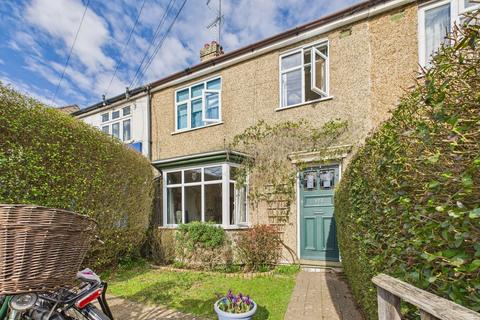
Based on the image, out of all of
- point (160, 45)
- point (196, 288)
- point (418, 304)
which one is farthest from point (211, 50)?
point (418, 304)

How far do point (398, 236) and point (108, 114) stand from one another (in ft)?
44.5

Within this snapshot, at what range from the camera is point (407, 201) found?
1.66 metres

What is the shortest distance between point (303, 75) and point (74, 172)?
633 cm

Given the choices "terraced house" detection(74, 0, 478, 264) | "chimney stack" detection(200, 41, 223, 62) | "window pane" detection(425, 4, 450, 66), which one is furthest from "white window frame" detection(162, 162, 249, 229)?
"window pane" detection(425, 4, 450, 66)

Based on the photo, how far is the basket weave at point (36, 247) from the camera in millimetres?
1434

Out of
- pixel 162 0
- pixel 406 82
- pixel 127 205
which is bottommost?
pixel 127 205

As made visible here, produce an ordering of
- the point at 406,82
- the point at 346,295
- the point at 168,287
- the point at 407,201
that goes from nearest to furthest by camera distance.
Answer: the point at 407,201, the point at 346,295, the point at 168,287, the point at 406,82

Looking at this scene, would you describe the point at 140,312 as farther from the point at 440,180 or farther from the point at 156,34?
the point at 156,34

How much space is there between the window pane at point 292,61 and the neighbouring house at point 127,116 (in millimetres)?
5946

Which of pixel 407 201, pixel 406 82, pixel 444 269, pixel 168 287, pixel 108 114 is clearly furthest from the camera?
pixel 108 114

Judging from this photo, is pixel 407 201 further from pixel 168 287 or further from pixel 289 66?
pixel 289 66

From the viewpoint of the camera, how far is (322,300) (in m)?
4.73

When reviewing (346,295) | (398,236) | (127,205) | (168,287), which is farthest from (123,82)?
(398,236)

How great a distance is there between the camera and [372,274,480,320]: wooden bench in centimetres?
100
